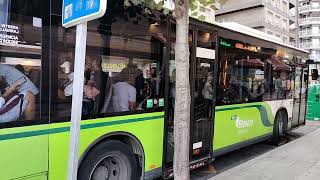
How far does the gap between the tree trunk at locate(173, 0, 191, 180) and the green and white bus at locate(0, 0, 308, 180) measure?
139 centimetres

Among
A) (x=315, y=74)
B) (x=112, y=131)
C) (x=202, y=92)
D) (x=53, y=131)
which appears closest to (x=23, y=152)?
(x=53, y=131)

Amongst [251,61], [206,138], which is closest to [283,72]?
[251,61]

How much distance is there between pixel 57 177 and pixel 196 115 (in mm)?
2923

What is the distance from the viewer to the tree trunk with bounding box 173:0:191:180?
3688 mm

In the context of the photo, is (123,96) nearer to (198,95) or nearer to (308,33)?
(198,95)

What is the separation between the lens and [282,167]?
274 inches

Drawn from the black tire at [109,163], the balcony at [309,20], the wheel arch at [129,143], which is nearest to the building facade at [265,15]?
the balcony at [309,20]

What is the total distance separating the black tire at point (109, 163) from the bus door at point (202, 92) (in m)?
1.48

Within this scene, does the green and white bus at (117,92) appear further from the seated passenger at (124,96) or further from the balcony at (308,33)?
the balcony at (308,33)

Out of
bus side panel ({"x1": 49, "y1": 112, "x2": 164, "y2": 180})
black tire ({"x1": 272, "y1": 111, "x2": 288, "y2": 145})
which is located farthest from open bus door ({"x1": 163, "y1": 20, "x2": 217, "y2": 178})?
black tire ({"x1": 272, "y1": 111, "x2": 288, "y2": 145})

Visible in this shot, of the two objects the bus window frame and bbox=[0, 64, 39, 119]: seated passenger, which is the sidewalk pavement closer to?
the bus window frame

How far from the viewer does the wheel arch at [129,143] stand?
4900 millimetres

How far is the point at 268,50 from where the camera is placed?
964 cm

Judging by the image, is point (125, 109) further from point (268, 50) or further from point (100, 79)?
point (268, 50)
